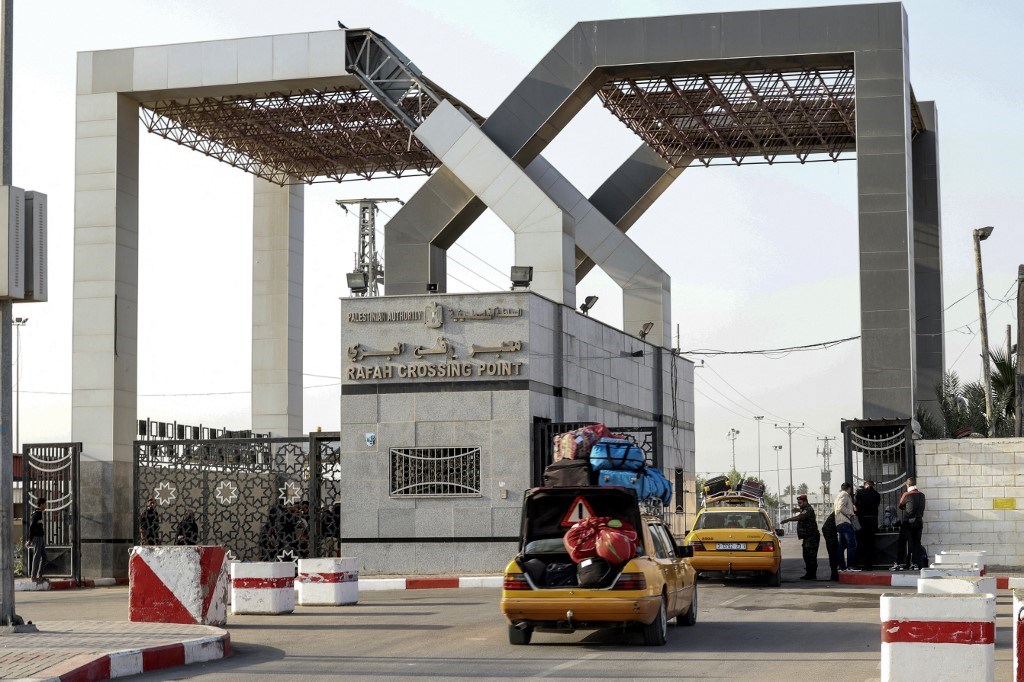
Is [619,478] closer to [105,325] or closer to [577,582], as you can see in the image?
[577,582]

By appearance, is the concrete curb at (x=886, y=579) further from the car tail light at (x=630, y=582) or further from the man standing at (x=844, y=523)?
the car tail light at (x=630, y=582)

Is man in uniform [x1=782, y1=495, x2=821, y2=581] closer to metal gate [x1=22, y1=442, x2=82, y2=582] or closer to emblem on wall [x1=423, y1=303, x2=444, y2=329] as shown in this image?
emblem on wall [x1=423, y1=303, x2=444, y2=329]

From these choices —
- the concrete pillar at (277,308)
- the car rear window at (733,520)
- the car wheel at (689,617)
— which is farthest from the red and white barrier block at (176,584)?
the concrete pillar at (277,308)

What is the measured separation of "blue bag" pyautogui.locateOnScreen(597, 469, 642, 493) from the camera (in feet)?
Result: 67.1

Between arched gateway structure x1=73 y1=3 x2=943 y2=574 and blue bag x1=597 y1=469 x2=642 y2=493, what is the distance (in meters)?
7.49

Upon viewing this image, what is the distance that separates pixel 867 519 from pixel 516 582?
14.1 m

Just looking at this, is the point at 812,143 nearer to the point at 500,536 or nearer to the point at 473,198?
the point at 473,198

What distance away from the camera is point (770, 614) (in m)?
18.1

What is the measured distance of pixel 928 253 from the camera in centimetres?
3759

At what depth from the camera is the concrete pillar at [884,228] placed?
3033 centimetres

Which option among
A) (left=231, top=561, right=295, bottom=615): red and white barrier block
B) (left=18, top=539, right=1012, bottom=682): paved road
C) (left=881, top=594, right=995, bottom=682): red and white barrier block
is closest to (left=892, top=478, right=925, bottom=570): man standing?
(left=18, top=539, right=1012, bottom=682): paved road

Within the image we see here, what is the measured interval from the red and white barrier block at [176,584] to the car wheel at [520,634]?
153 inches

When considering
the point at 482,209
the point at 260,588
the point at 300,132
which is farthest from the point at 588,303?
the point at 260,588

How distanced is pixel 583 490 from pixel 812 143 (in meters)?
26.3
